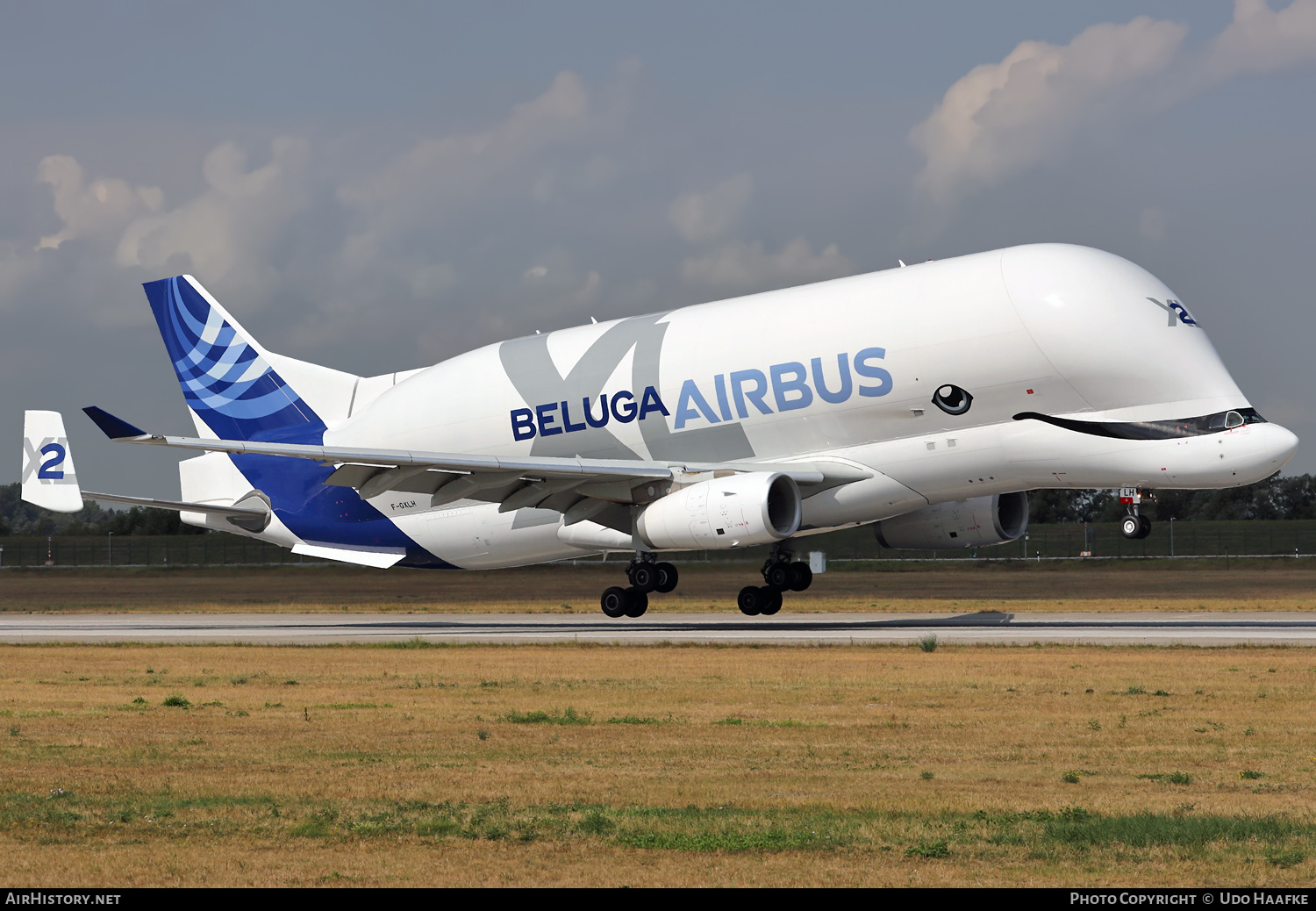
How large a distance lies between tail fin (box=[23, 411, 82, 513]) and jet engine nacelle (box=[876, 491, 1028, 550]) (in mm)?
22382

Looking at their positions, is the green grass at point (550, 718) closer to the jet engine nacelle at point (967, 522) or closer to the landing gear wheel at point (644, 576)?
the landing gear wheel at point (644, 576)

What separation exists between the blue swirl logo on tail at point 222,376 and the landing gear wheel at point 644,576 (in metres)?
11.0

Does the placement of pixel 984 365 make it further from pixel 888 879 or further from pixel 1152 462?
pixel 888 879

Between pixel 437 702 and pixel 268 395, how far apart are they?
23085 millimetres

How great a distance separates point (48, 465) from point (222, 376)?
17.2 feet

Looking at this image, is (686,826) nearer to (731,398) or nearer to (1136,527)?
(1136,527)

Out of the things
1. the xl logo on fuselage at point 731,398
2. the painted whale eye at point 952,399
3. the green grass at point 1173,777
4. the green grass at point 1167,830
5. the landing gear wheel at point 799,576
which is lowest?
the green grass at point 1173,777

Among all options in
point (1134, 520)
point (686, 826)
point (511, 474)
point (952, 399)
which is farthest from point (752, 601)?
point (686, 826)

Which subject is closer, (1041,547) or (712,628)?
(712,628)

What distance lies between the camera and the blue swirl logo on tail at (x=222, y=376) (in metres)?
38.6

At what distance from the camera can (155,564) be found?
212 feet

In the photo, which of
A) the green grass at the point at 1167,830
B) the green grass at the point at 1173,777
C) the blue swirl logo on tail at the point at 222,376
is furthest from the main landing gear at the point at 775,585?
the green grass at the point at 1167,830

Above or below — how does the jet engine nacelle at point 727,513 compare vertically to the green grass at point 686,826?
above

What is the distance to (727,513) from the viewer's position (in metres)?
29.0
